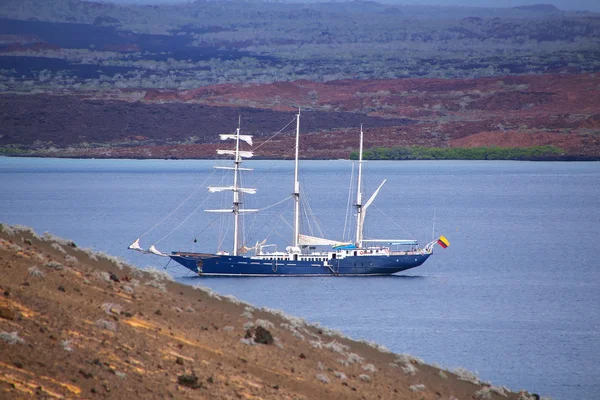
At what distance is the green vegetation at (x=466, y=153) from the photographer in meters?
145

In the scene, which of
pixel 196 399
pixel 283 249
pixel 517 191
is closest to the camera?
pixel 196 399

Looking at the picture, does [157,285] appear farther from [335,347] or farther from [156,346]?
[156,346]

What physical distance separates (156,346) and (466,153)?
129461 millimetres

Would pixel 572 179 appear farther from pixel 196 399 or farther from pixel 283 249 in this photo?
pixel 196 399

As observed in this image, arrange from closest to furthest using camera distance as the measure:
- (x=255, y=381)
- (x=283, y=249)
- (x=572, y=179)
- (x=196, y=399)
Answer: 1. (x=196, y=399)
2. (x=255, y=381)
3. (x=283, y=249)
4. (x=572, y=179)

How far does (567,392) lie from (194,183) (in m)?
81.7

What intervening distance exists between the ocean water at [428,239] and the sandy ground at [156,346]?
18.0ft

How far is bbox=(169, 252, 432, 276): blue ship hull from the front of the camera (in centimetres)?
4428

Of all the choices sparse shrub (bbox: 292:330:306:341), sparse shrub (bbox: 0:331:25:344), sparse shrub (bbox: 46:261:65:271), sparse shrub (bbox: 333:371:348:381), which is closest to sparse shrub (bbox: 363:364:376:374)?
sparse shrub (bbox: 333:371:348:381)

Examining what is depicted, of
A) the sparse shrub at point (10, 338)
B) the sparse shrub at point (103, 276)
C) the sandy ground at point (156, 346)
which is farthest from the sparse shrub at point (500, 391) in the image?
the sparse shrub at point (10, 338)

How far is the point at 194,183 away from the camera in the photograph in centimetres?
10506

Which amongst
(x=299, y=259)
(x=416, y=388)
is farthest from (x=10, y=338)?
(x=299, y=259)

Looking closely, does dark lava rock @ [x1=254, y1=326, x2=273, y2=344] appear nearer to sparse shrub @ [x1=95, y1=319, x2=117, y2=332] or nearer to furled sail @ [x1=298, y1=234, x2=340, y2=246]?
sparse shrub @ [x1=95, y1=319, x2=117, y2=332]

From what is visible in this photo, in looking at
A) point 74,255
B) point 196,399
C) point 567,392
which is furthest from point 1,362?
point 567,392
